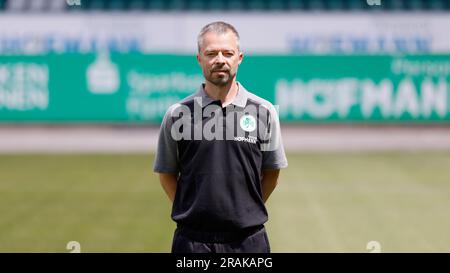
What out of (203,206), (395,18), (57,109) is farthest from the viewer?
(395,18)

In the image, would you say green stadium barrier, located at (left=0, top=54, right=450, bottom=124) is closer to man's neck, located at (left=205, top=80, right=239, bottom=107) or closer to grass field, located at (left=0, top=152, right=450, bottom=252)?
grass field, located at (left=0, top=152, right=450, bottom=252)

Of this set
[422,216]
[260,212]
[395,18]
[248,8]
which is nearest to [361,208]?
[422,216]

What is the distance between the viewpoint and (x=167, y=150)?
13.6 feet

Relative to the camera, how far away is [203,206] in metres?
3.96

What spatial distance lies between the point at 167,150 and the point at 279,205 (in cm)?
643

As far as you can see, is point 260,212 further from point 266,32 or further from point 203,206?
point 266,32

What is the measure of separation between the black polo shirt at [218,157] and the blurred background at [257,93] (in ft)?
17.1

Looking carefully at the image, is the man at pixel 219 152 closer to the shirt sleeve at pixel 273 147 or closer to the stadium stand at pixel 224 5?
the shirt sleeve at pixel 273 147

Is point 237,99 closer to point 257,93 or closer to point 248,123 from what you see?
point 248,123

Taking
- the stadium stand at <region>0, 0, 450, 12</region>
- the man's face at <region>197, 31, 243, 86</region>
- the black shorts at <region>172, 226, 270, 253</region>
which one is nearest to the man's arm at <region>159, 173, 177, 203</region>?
the black shorts at <region>172, 226, 270, 253</region>

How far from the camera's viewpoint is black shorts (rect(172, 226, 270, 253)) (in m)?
4.01

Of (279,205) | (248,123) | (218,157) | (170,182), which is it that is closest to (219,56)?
(248,123)

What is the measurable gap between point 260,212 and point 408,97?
13.5 m

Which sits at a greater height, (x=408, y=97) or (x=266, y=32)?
(x=266, y=32)
